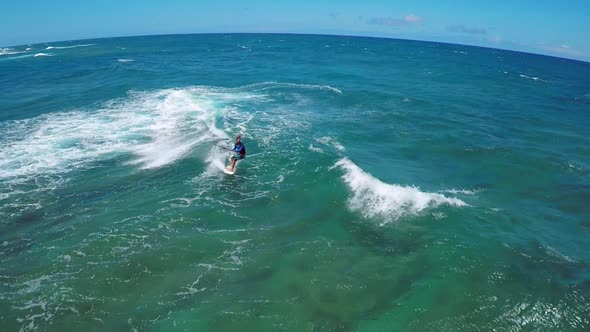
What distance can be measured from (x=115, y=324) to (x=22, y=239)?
7.07 metres

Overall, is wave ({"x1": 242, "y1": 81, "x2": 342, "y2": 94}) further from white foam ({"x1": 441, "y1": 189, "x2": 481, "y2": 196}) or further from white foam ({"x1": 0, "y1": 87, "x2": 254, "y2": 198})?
white foam ({"x1": 441, "y1": 189, "x2": 481, "y2": 196})

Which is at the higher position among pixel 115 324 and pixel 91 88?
pixel 91 88

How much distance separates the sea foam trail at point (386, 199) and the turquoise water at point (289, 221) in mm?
96

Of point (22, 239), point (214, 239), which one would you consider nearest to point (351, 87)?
point (214, 239)

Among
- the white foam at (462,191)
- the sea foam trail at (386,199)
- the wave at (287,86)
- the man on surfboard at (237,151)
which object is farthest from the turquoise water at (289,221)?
the wave at (287,86)

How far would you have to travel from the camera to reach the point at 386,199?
18.1m

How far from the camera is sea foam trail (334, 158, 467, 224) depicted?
17.2m

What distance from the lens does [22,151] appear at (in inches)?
929

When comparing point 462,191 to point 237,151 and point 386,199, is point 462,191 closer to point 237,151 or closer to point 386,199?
point 386,199

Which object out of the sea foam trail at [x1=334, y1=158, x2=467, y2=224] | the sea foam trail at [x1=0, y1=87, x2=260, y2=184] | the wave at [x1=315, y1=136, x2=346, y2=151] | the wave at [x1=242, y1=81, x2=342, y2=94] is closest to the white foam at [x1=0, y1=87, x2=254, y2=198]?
the sea foam trail at [x1=0, y1=87, x2=260, y2=184]

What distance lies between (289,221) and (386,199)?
16.4 feet

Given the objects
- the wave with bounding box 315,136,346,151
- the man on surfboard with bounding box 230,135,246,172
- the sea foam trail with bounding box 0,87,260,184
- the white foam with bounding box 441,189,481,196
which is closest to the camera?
the white foam with bounding box 441,189,481,196

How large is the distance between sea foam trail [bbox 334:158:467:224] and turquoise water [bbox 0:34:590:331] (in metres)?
0.10

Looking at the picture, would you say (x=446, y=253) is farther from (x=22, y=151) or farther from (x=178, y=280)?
(x=22, y=151)
